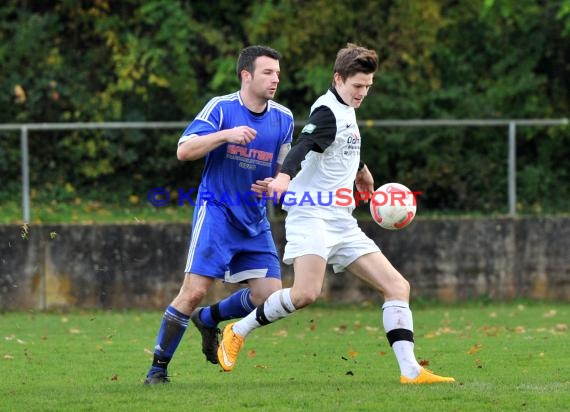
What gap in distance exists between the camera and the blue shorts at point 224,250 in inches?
315

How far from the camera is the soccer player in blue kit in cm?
798

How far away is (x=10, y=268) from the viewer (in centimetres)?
1409

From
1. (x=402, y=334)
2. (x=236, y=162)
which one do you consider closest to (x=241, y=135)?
(x=236, y=162)

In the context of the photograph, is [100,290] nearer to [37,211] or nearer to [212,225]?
[37,211]

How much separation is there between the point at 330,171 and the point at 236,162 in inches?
25.8

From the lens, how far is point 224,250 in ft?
26.5

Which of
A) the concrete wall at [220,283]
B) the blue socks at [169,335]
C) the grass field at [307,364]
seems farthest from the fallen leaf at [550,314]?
the blue socks at [169,335]

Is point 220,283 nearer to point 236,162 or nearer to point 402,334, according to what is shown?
point 236,162

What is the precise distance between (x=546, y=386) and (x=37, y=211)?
860 cm

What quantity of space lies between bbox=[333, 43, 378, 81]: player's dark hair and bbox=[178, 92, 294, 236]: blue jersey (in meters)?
0.69

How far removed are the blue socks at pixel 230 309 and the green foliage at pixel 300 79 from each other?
6708mm

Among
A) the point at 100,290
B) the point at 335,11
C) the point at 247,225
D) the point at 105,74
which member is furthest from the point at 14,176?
the point at 247,225

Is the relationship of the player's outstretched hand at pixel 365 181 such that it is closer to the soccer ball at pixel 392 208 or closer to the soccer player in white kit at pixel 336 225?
the soccer ball at pixel 392 208

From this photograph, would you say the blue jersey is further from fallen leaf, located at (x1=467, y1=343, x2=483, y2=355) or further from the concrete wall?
the concrete wall
